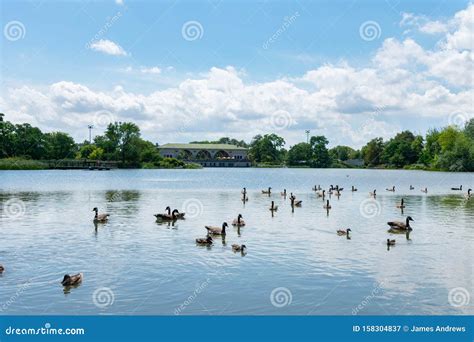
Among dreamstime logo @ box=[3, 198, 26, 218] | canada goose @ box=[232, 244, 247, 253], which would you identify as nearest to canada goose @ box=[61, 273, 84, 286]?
canada goose @ box=[232, 244, 247, 253]

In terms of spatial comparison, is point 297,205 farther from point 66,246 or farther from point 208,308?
point 208,308

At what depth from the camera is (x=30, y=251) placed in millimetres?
20422

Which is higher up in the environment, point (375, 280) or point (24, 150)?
point (24, 150)

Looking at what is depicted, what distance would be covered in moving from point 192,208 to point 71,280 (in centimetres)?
2420

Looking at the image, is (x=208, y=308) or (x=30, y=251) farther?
(x=30, y=251)

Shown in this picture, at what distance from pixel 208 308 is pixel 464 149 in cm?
12389

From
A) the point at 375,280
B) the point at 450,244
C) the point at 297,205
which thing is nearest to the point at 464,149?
the point at 297,205

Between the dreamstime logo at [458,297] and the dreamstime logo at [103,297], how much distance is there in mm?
9960

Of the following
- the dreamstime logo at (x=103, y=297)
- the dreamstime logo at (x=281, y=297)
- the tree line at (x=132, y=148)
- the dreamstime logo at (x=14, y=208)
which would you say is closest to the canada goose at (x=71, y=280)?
the dreamstime logo at (x=103, y=297)
